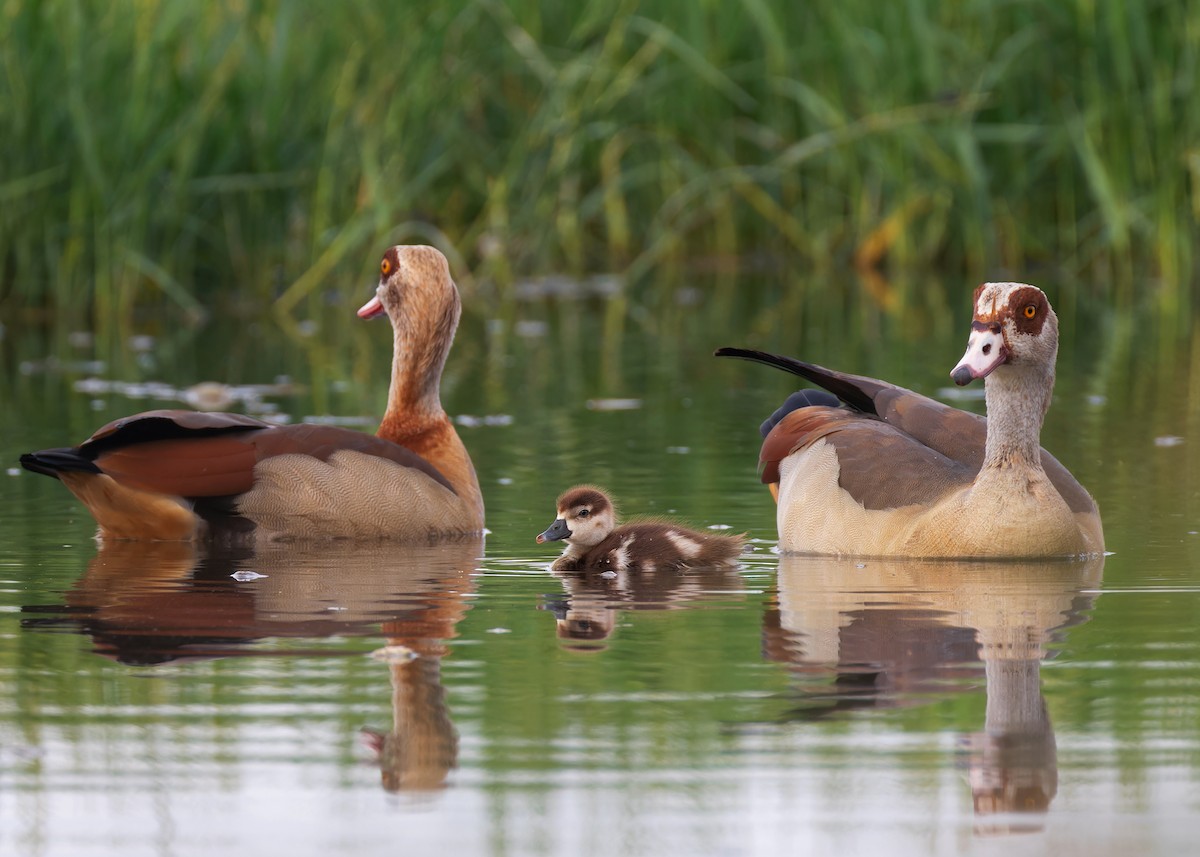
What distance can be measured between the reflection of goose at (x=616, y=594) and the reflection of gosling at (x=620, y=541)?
37 millimetres

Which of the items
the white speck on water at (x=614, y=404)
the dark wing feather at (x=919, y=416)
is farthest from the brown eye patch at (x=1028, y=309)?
the white speck on water at (x=614, y=404)

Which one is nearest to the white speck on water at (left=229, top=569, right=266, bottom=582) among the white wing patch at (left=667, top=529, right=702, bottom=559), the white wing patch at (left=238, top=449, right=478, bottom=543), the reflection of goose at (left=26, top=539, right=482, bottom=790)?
the reflection of goose at (left=26, top=539, right=482, bottom=790)

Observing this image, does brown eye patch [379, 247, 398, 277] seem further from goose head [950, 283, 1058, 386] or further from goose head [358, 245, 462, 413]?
goose head [950, 283, 1058, 386]

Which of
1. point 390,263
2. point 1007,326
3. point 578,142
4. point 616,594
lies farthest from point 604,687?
point 578,142

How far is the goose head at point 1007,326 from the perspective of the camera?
805 cm

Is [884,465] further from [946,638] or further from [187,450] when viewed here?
[187,450]

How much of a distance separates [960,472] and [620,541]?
1322mm

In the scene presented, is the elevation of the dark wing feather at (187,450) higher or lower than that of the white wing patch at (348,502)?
higher

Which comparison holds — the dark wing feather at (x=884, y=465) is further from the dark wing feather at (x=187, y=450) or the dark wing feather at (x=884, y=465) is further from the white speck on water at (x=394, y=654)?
the white speck on water at (x=394, y=654)

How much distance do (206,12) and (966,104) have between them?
6176mm

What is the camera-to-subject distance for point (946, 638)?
6582 millimetres

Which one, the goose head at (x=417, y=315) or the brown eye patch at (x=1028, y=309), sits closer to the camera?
the brown eye patch at (x=1028, y=309)

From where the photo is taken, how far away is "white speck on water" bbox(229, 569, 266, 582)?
7966 mm

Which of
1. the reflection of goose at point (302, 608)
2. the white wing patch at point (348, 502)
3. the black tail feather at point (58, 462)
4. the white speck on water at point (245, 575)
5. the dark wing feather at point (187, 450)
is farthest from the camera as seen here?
the white wing patch at point (348, 502)
